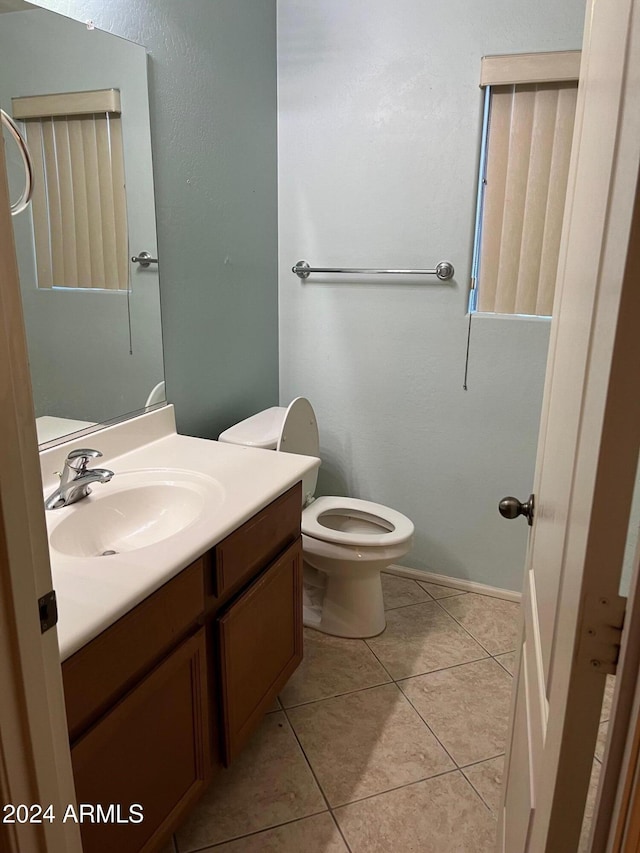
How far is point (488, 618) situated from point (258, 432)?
1.21m

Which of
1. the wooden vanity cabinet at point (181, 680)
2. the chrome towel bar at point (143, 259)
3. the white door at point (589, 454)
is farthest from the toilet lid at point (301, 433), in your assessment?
the white door at point (589, 454)

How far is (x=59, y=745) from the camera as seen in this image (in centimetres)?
81

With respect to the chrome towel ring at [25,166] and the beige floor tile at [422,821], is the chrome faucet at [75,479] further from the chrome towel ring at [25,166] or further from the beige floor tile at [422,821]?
the beige floor tile at [422,821]

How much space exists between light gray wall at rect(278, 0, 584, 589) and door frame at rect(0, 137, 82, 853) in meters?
1.95

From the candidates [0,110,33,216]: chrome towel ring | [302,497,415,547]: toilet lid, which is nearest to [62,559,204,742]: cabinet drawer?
[0,110,33,216]: chrome towel ring

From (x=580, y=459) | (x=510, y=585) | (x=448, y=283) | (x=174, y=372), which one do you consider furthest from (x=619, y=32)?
(x=510, y=585)

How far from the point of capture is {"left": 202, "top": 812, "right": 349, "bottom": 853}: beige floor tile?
1.50m

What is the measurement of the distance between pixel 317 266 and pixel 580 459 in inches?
81.7

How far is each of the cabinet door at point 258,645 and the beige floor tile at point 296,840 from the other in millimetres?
203

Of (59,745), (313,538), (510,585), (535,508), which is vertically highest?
(535,508)

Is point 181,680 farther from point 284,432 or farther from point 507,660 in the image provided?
point 507,660

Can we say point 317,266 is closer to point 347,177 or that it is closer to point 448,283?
point 347,177

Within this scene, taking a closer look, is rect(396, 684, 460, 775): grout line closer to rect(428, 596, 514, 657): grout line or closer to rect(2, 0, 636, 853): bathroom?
rect(428, 596, 514, 657): grout line

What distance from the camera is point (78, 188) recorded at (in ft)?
5.21
